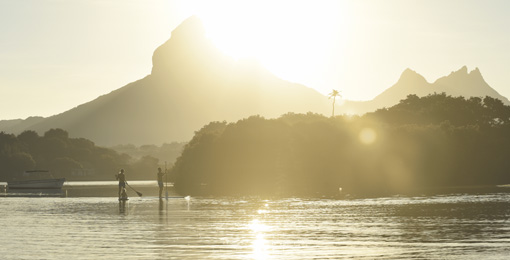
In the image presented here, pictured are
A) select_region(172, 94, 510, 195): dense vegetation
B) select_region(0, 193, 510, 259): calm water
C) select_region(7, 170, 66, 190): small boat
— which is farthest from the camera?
select_region(172, 94, 510, 195): dense vegetation

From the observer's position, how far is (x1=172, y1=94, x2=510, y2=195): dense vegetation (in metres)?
121

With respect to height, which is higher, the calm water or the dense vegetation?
the dense vegetation

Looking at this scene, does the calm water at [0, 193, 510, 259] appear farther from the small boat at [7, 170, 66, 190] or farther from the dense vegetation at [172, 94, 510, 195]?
the small boat at [7, 170, 66, 190]

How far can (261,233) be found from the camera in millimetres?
36875

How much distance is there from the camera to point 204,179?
460ft

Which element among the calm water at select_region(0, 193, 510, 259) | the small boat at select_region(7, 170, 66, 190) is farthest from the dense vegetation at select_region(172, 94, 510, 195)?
the calm water at select_region(0, 193, 510, 259)

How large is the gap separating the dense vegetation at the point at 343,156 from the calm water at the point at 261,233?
197 feet

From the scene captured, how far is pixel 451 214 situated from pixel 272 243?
19249 mm

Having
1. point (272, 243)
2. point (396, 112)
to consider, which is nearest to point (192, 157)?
point (396, 112)

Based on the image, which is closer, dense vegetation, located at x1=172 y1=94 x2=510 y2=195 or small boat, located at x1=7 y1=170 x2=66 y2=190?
small boat, located at x1=7 y1=170 x2=66 y2=190

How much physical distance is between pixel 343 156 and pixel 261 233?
89.1 m

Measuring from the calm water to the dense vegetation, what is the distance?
5996 centimetres

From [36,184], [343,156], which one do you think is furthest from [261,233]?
[36,184]

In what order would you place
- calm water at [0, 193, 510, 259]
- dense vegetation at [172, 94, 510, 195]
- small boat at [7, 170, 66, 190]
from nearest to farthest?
1. calm water at [0, 193, 510, 259]
2. small boat at [7, 170, 66, 190]
3. dense vegetation at [172, 94, 510, 195]
